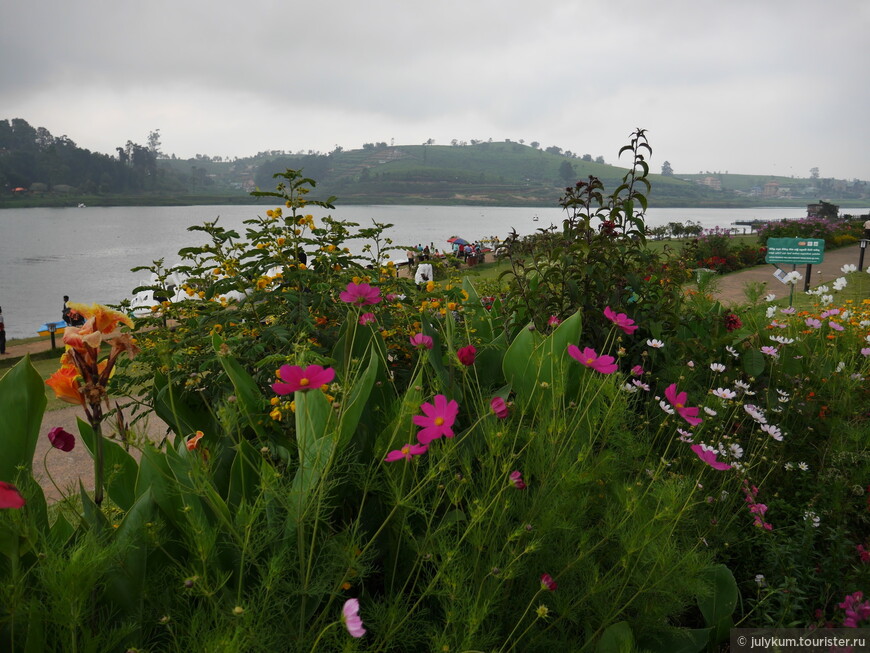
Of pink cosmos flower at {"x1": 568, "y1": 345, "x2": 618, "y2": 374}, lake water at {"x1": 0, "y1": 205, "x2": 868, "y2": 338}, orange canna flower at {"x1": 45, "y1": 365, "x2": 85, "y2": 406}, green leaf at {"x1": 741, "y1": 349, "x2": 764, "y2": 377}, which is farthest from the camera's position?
lake water at {"x1": 0, "y1": 205, "x2": 868, "y2": 338}

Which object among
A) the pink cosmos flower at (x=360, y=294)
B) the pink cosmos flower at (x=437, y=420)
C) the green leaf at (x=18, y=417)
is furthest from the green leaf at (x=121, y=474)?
the pink cosmos flower at (x=437, y=420)

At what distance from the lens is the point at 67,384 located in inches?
40.7

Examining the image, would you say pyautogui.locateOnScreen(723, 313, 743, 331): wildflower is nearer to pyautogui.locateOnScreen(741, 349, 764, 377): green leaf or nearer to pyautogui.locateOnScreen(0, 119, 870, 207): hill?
pyautogui.locateOnScreen(741, 349, 764, 377): green leaf

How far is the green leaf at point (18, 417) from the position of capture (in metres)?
1.14

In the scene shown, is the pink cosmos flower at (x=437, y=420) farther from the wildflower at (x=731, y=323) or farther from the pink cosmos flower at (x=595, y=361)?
the wildflower at (x=731, y=323)

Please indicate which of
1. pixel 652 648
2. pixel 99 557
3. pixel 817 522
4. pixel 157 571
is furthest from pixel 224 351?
pixel 817 522

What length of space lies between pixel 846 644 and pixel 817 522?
520 mm

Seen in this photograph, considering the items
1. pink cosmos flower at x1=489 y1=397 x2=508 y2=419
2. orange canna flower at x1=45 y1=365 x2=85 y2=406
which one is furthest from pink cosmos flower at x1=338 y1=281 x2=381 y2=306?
orange canna flower at x1=45 y1=365 x2=85 y2=406

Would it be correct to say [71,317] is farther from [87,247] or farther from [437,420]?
[87,247]

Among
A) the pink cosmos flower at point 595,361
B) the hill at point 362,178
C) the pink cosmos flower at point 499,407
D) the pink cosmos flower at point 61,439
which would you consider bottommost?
the pink cosmos flower at point 61,439

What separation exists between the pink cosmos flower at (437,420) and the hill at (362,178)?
69577mm

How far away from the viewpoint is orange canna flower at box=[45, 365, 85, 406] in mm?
1029

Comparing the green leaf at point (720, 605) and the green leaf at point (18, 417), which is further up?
the green leaf at point (18, 417)

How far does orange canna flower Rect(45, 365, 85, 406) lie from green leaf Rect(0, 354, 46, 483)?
14 centimetres
